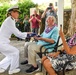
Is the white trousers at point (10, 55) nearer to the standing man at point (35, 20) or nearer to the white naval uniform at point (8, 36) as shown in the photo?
the white naval uniform at point (8, 36)

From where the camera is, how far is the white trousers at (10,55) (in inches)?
245

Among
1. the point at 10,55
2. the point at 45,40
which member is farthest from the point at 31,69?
the point at 45,40

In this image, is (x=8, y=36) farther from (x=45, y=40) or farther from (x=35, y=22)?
(x=35, y=22)

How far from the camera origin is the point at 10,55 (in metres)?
6.35

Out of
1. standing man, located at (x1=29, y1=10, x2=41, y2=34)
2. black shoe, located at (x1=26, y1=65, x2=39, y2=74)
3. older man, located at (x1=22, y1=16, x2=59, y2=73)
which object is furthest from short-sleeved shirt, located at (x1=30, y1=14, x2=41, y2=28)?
black shoe, located at (x1=26, y1=65, x2=39, y2=74)

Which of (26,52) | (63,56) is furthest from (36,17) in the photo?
(63,56)

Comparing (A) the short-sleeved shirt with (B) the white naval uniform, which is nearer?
(B) the white naval uniform

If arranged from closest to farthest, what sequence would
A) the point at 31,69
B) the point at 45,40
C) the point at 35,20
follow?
the point at 45,40
the point at 31,69
the point at 35,20

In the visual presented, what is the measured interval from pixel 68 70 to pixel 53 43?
1214 millimetres

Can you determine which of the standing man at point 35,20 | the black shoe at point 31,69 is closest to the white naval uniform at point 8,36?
the black shoe at point 31,69

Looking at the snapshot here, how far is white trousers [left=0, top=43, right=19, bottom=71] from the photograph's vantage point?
622 centimetres

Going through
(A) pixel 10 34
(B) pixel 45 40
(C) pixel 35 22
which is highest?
(A) pixel 10 34

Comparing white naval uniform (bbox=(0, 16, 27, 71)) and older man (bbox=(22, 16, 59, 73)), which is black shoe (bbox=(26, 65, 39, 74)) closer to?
older man (bbox=(22, 16, 59, 73))

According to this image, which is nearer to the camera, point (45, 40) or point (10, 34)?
point (45, 40)
